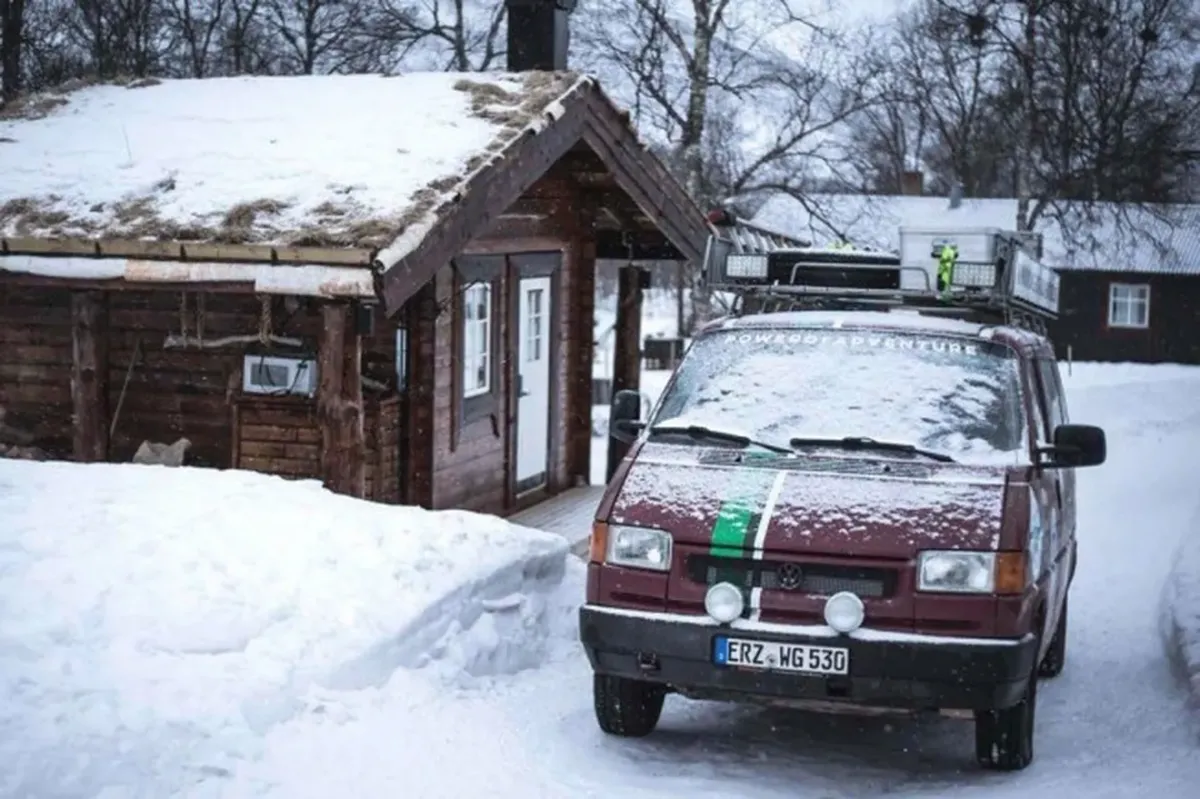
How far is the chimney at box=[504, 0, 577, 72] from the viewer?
Result: 47.8ft

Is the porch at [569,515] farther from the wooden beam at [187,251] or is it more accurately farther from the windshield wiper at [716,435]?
the windshield wiper at [716,435]

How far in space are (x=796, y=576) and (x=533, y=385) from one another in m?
8.36

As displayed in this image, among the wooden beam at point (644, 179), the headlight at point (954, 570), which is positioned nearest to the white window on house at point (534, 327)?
the wooden beam at point (644, 179)

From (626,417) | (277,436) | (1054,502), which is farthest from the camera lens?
(277,436)

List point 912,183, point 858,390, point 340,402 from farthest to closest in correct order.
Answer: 1. point 912,183
2. point 340,402
3. point 858,390

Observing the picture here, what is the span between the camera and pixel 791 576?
19.8 feet

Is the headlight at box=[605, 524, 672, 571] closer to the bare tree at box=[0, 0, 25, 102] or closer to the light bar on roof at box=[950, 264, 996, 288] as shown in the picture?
the light bar on roof at box=[950, 264, 996, 288]

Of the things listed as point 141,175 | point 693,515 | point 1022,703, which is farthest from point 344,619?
point 141,175

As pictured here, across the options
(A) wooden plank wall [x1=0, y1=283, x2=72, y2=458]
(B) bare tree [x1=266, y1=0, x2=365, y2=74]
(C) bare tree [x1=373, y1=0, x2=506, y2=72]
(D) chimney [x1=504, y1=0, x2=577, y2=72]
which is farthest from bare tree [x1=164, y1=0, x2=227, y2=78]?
(A) wooden plank wall [x1=0, y1=283, x2=72, y2=458]

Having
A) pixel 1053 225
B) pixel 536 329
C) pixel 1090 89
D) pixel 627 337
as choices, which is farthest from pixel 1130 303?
pixel 536 329

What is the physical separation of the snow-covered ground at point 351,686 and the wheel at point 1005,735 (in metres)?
0.10

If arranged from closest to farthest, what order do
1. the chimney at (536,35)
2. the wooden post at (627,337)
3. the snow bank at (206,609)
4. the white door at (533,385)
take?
1. the snow bank at (206,609)
2. the white door at (533,385)
3. the chimney at (536,35)
4. the wooden post at (627,337)

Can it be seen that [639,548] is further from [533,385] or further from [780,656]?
[533,385]

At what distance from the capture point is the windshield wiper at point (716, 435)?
6.73 metres
